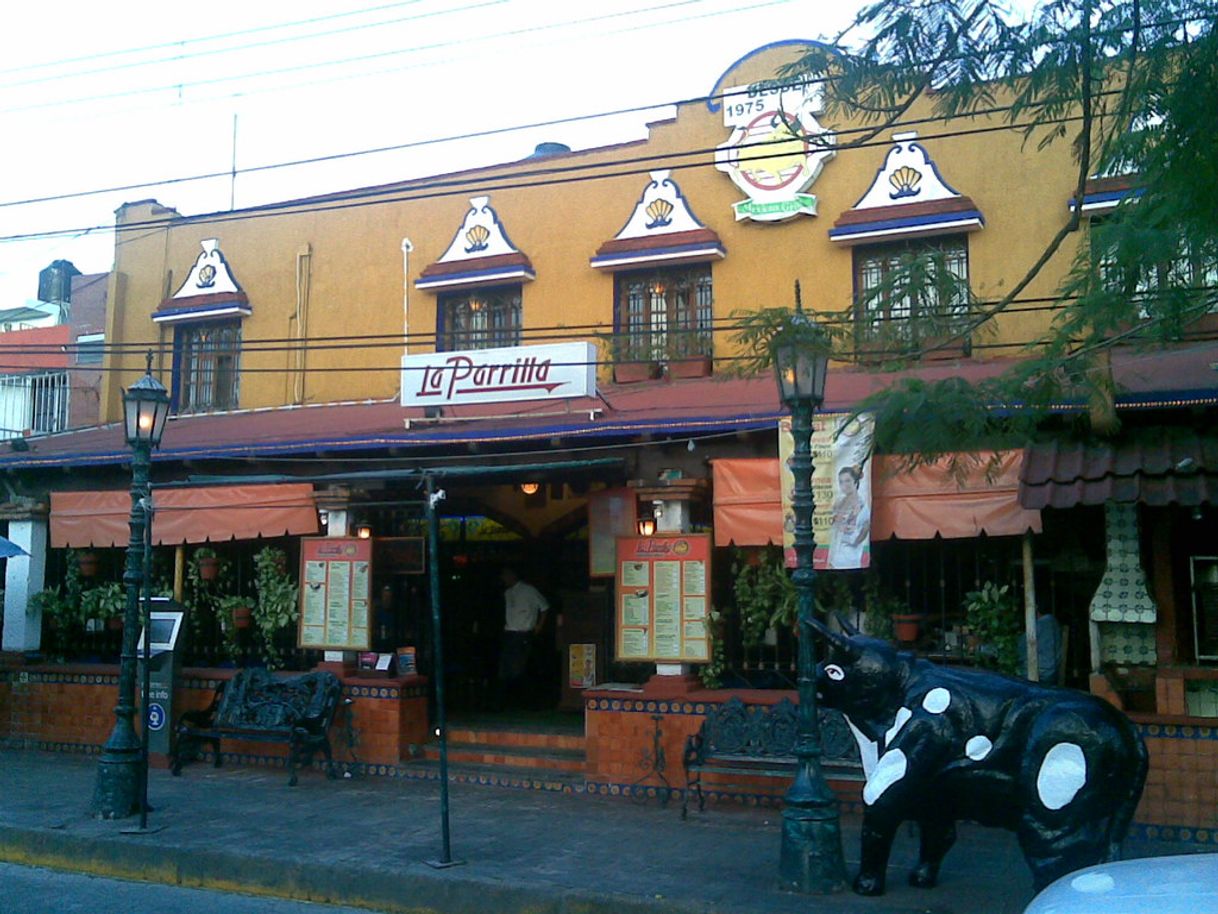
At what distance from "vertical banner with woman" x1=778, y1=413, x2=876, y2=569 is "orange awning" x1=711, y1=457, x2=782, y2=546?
0.28 meters

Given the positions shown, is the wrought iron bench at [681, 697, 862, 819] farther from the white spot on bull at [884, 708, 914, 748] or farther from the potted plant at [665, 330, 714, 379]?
the potted plant at [665, 330, 714, 379]

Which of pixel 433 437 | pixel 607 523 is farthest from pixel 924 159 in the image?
pixel 433 437

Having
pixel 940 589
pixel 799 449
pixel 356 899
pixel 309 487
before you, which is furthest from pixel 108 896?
pixel 940 589

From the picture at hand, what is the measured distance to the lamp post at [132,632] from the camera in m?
10.5

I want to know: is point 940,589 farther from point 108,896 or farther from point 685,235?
point 108,896

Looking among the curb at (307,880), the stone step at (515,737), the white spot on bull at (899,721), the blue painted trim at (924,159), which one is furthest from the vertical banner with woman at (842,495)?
the blue painted trim at (924,159)

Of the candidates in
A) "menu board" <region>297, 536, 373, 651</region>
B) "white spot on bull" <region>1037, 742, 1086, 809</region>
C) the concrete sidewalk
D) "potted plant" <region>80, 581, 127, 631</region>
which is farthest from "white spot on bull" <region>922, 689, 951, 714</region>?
"potted plant" <region>80, 581, 127, 631</region>

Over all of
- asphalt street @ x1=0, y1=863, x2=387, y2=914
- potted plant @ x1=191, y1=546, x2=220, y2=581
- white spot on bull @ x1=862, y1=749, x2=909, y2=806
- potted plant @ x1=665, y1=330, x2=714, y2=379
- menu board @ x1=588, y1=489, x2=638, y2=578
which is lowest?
asphalt street @ x1=0, y1=863, x2=387, y2=914

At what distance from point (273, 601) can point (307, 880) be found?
5.30 meters

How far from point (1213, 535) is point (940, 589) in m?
2.40

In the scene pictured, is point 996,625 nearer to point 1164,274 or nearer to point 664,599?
point 664,599

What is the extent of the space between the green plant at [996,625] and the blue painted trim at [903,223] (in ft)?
14.4

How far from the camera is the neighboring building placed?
1030 cm

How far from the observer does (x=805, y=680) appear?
8516 mm
